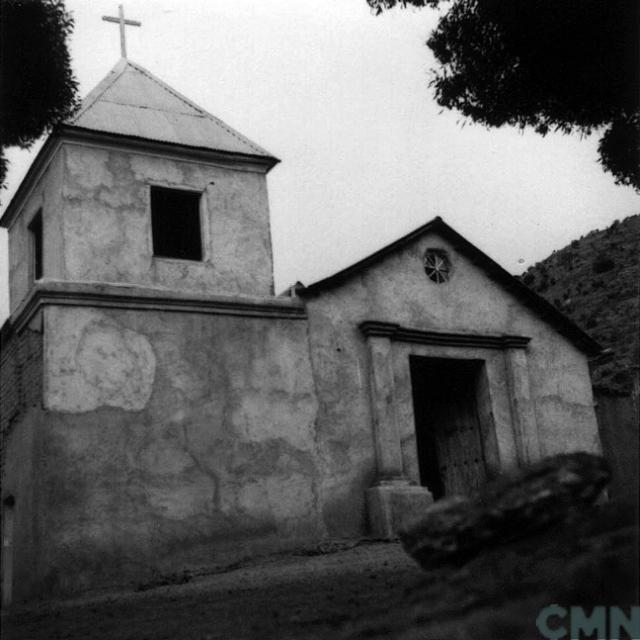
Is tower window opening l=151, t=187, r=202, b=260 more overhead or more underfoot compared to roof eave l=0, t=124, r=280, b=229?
more underfoot

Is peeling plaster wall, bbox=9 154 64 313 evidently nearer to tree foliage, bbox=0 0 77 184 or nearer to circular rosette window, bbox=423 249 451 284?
tree foliage, bbox=0 0 77 184

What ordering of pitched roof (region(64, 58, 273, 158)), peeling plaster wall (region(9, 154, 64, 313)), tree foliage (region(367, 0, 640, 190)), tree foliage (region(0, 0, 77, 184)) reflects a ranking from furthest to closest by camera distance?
pitched roof (region(64, 58, 273, 158))
peeling plaster wall (region(9, 154, 64, 313))
tree foliage (region(0, 0, 77, 184))
tree foliage (region(367, 0, 640, 190))

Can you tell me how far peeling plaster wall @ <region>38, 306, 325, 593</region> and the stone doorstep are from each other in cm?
82

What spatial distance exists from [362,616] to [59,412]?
628 cm

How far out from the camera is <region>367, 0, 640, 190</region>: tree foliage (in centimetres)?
1002

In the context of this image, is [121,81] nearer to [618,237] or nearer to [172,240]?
[172,240]

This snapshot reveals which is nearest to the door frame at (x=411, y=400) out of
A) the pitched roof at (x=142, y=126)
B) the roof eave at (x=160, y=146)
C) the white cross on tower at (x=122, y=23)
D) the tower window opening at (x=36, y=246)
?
the roof eave at (x=160, y=146)

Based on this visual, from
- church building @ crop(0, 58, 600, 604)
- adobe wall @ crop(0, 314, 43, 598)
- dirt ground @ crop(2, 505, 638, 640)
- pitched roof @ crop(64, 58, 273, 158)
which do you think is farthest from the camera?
pitched roof @ crop(64, 58, 273, 158)

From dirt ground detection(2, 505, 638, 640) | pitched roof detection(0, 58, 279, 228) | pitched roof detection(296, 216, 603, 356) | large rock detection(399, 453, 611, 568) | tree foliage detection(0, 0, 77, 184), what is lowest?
dirt ground detection(2, 505, 638, 640)

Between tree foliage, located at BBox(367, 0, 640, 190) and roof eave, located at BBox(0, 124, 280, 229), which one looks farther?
roof eave, located at BBox(0, 124, 280, 229)

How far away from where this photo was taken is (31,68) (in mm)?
11352

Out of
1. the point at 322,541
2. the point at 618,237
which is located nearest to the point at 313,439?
the point at 322,541

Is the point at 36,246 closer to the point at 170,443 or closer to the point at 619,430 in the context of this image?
the point at 170,443

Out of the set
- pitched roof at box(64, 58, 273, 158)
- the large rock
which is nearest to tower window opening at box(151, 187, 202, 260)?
pitched roof at box(64, 58, 273, 158)
